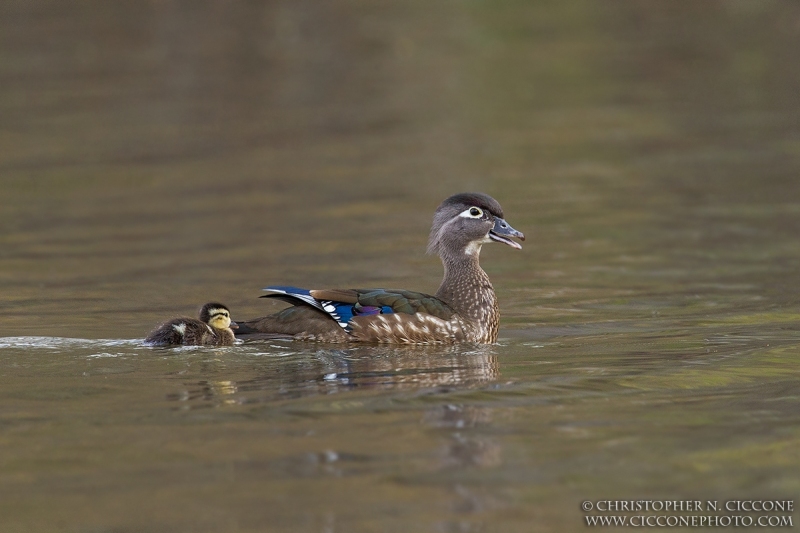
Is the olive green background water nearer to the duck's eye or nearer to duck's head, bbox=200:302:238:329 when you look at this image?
duck's head, bbox=200:302:238:329

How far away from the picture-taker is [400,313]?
10719 millimetres

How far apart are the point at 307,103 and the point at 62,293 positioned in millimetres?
12093

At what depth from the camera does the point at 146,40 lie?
1191 inches

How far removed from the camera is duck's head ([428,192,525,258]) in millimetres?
11469

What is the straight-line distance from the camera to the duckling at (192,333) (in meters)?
10.3

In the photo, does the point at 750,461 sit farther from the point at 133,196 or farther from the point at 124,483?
the point at 133,196

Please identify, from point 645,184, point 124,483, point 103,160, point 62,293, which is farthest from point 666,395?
point 103,160

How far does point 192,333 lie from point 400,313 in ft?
5.37

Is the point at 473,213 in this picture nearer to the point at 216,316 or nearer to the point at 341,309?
the point at 341,309

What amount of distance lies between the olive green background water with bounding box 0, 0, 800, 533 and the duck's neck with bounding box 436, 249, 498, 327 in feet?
1.10

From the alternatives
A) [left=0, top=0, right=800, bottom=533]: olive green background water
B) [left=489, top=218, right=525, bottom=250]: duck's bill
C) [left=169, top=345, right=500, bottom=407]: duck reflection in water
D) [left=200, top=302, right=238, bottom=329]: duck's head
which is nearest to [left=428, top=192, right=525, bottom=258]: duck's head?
[left=489, top=218, right=525, bottom=250]: duck's bill

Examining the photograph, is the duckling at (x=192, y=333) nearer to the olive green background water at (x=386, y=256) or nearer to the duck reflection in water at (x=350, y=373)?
the olive green background water at (x=386, y=256)

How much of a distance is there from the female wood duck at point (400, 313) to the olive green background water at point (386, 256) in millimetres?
195

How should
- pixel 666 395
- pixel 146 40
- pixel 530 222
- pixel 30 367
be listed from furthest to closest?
pixel 146 40
pixel 530 222
pixel 30 367
pixel 666 395
